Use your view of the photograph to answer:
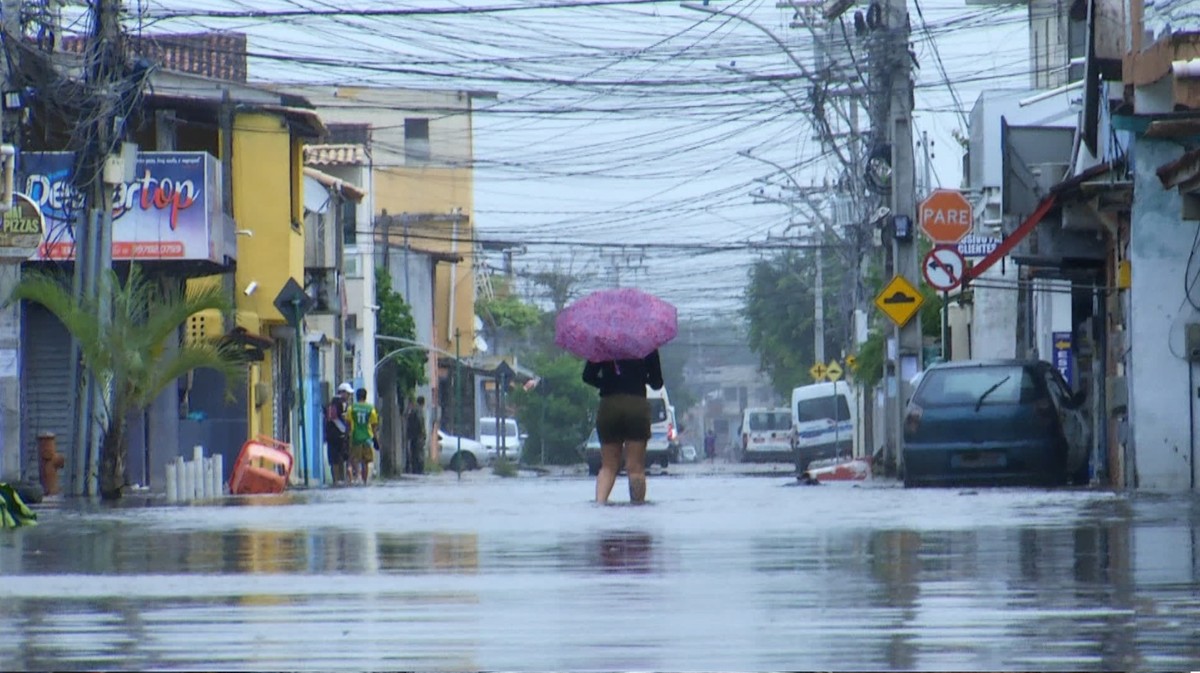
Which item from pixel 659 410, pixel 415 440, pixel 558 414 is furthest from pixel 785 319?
pixel 415 440

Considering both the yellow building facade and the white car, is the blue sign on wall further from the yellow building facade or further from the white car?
the white car

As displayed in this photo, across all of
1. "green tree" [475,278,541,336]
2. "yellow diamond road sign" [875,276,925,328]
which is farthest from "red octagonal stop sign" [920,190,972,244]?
"green tree" [475,278,541,336]

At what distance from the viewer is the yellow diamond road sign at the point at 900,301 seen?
31.4 meters

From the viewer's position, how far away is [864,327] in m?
53.1

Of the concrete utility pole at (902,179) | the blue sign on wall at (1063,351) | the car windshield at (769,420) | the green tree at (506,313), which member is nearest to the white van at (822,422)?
the car windshield at (769,420)

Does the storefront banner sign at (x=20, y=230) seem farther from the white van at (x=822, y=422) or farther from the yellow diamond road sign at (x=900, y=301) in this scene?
the white van at (x=822, y=422)

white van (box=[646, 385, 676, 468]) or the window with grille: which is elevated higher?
the window with grille

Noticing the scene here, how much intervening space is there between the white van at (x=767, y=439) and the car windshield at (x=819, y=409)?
14.7m

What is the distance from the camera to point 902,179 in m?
32.1

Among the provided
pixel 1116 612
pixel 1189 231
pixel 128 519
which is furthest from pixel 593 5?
pixel 1116 612

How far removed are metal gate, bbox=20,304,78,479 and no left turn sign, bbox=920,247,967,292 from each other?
13.6 meters

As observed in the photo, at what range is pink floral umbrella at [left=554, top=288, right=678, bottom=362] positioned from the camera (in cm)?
1936

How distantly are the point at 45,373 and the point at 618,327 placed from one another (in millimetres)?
17890

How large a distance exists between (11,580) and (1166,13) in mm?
13153
